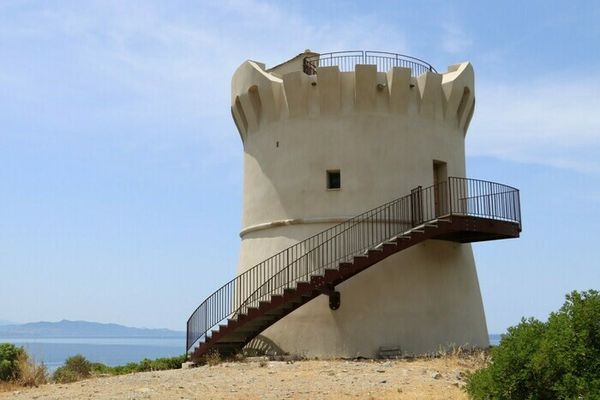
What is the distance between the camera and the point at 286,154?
2323cm

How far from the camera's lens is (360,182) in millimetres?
22375

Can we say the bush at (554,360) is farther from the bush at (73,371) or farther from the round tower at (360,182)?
the bush at (73,371)

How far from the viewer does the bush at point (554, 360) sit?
10.6 metres

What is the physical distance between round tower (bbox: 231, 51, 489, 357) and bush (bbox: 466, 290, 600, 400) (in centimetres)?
1019

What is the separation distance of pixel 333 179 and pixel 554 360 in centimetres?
1278

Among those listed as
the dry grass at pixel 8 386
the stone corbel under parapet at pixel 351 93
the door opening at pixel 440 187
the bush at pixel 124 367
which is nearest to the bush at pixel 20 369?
the dry grass at pixel 8 386

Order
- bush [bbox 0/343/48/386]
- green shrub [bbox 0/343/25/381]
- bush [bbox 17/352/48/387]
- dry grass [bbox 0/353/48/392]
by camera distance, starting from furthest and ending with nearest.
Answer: green shrub [bbox 0/343/25/381] → bush [bbox 0/343/48/386] → bush [bbox 17/352/48/387] → dry grass [bbox 0/353/48/392]

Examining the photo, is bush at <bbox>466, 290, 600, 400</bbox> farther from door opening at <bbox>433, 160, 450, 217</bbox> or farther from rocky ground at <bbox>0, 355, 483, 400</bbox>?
door opening at <bbox>433, 160, 450, 217</bbox>

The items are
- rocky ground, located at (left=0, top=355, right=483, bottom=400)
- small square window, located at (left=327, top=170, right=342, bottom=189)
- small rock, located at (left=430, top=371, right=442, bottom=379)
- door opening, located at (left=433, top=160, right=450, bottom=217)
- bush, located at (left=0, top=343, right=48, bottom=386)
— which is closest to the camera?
rocky ground, located at (left=0, top=355, right=483, bottom=400)

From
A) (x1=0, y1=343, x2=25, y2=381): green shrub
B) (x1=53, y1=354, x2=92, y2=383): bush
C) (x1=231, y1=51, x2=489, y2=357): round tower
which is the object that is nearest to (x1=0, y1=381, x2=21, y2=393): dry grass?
(x1=0, y1=343, x2=25, y2=381): green shrub

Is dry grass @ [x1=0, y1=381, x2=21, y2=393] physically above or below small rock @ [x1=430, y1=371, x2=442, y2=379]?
below

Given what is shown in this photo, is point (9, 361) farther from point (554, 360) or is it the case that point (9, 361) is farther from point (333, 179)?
point (554, 360)

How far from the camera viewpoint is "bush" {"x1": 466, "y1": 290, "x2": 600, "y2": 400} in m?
10.6

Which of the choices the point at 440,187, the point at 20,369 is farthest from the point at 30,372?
the point at 440,187
